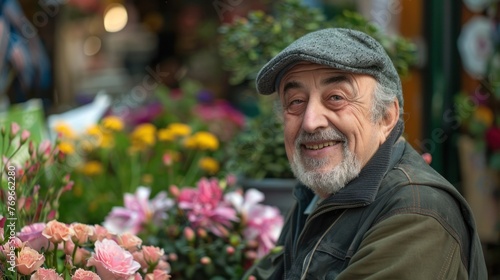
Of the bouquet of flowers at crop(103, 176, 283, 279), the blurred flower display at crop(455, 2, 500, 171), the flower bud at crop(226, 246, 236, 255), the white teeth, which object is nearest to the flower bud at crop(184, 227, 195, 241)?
the bouquet of flowers at crop(103, 176, 283, 279)

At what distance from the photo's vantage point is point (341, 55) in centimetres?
205

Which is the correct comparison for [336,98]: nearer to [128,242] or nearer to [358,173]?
[358,173]

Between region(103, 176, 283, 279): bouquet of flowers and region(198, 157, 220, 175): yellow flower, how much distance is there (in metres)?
0.80

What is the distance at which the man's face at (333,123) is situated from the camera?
213 cm

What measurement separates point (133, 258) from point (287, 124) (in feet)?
1.84

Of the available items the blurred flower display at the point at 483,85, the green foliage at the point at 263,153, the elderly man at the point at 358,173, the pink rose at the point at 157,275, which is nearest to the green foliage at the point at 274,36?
the green foliage at the point at 263,153

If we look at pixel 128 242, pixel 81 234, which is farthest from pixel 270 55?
pixel 81 234

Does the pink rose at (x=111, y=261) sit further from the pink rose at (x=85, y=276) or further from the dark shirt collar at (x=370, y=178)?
the dark shirt collar at (x=370, y=178)

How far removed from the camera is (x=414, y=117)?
16.4 ft

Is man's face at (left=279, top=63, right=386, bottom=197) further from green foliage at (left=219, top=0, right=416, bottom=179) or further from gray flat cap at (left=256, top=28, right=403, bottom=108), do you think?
green foliage at (left=219, top=0, right=416, bottom=179)

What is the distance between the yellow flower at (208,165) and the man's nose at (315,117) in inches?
68.3

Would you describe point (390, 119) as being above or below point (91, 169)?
above

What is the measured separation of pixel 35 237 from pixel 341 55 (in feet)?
3.05

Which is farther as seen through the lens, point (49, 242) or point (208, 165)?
point (208, 165)
